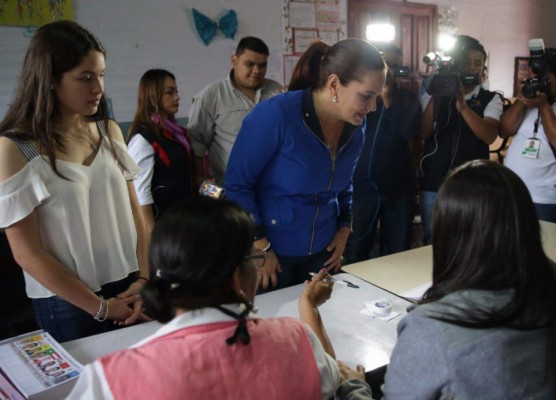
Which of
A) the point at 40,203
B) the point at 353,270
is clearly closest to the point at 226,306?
the point at 40,203

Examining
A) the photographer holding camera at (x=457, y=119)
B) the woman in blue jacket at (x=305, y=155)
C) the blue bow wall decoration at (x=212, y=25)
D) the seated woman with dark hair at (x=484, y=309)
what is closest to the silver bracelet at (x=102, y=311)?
the woman in blue jacket at (x=305, y=155)

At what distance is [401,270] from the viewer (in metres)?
1.81

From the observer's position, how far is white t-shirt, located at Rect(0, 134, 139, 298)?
45.5 inches

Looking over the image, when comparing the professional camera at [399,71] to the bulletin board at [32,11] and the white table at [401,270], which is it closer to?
the white table at [401,270]

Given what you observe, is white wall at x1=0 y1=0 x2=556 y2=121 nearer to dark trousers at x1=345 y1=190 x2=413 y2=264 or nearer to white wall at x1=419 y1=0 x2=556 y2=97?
dark trousers at x1=345 y1=190 x2=413 y2=264

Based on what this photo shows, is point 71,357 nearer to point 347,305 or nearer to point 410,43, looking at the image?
point 347,305

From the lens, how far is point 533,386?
83 centimetres

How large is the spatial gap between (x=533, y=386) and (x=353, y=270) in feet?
3.23

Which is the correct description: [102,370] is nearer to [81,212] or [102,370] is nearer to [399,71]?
[81,212]

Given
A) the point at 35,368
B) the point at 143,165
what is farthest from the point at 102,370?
the point at 143,165

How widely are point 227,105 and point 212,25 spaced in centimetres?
100

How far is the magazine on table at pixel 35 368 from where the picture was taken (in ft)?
3.25

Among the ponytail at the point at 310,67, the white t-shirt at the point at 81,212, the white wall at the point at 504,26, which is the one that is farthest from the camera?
the white wall at the point at 504,26

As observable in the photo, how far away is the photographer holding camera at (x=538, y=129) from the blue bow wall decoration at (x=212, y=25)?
1892mm
